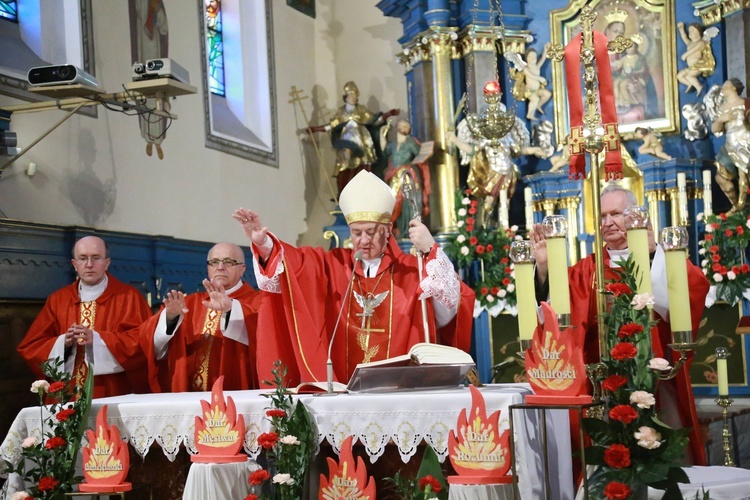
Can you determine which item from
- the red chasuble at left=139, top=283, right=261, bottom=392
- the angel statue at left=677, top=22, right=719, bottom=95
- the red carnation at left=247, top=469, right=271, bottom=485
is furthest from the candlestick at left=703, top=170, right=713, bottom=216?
the red carnation at left=247, top=469, right=271, bottom=485

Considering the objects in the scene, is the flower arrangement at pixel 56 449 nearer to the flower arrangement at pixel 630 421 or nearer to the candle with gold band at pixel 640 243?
the flower arrangement at pixel 630 421

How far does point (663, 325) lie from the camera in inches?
197

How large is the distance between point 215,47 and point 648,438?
10.1 metres

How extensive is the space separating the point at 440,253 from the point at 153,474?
1.72 m

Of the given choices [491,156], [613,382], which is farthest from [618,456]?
[491,156]

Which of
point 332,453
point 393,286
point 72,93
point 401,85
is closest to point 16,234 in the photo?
point 72,93

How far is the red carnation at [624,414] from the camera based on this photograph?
11.2ft

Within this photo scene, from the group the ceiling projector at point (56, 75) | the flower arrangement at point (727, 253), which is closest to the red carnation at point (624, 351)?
the ceiling projector at point (56, 75)

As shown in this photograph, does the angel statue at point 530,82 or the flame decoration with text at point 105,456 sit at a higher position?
the angel statue at point 530,82

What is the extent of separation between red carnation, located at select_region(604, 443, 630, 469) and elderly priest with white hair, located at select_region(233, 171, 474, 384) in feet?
5.33

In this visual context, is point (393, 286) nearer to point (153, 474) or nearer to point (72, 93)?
point (153, 474)

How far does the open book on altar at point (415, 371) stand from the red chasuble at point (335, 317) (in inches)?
30.7

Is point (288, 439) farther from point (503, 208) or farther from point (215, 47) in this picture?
point (215, 47)

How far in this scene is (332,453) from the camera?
4.32 m
